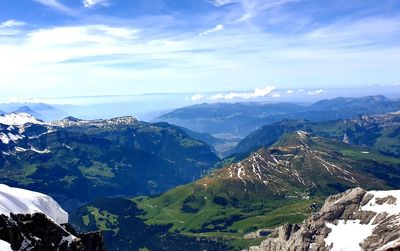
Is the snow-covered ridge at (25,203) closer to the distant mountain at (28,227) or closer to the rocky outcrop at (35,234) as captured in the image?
the distant mountain at (28,227)

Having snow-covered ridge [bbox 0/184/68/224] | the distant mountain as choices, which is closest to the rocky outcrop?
the distant mountain

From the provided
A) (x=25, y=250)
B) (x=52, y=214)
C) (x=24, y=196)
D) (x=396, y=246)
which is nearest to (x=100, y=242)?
(x=52, y=214)

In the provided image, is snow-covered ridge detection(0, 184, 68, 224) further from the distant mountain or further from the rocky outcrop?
the rocky outcrop

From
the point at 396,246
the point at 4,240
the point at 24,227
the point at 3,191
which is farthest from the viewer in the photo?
the point at 3,191

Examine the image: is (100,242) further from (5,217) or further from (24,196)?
(5,217)

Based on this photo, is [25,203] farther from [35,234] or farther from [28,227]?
[35,234]

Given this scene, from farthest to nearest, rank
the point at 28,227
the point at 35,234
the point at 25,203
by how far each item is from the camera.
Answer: the point at 25,203, the point at 28,227, the point at 35,234

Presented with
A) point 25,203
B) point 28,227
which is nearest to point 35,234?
point 28,227
